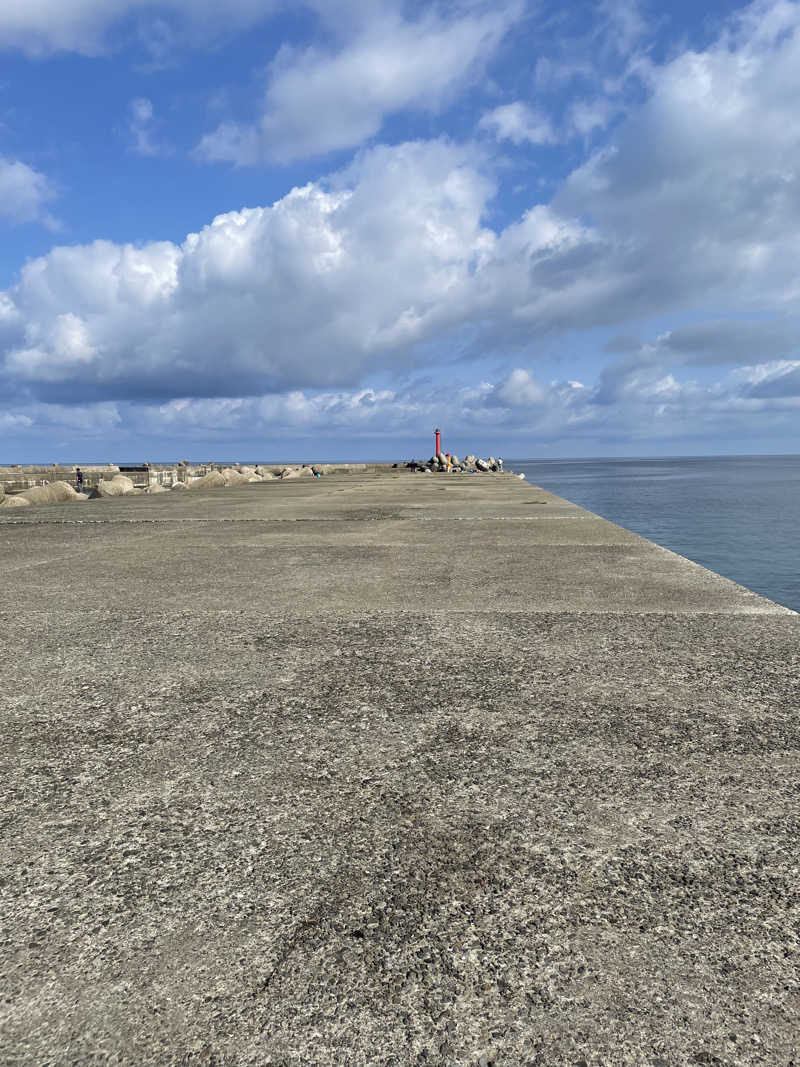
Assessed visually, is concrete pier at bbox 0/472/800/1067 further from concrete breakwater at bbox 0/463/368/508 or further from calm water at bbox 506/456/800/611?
concrete breakwater at bbox 0/463/368/508

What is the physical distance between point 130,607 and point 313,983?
3009 millimetres

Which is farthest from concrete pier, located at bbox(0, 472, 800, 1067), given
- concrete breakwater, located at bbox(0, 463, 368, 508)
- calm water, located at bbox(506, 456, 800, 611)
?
concrete breakwater, located at bbox(0, 463, 368, 508)

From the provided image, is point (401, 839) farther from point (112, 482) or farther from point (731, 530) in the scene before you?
point (731, 530)

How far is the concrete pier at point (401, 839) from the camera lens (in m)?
1.13

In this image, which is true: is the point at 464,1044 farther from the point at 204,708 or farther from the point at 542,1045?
the point at 204,708

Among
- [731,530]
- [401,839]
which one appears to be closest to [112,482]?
[401,839]

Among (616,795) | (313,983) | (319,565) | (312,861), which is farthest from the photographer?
(319,565)

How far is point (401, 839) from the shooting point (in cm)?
160

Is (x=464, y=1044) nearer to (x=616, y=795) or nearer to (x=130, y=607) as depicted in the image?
(x=616, y=795)

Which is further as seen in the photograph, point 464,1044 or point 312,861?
point 312,861

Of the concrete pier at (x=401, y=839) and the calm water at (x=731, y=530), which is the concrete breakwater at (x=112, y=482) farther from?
the calm water at (x=731, y=530)

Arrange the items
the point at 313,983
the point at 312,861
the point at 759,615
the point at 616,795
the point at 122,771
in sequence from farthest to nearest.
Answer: the point at 759,615, the point at 122,771, the point at 616,795, the point at 312,861, the point at 313,983

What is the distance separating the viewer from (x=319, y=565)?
5207 millimetres

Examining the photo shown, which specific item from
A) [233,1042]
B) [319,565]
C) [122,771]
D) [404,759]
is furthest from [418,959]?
[319,565]
